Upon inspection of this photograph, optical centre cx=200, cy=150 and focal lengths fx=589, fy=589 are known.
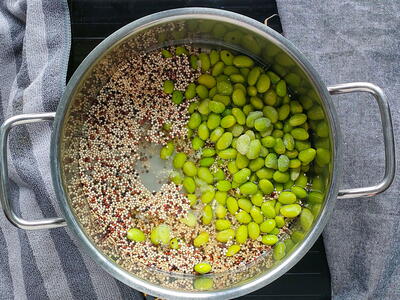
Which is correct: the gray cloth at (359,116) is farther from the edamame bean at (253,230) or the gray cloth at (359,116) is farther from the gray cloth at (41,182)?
the gray cloth at (41,182)

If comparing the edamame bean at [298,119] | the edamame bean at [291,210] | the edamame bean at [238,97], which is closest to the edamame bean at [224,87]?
the edamame bean at [238,97]

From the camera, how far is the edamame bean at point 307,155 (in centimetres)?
97

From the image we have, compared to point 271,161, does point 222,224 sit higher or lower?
lower

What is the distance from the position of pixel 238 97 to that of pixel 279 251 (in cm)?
27

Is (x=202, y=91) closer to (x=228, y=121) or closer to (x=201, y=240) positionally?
(x=228, y=121)

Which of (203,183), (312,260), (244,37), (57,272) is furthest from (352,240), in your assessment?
(57,272)

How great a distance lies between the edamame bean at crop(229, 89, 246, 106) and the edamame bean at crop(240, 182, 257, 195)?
0.45 feet

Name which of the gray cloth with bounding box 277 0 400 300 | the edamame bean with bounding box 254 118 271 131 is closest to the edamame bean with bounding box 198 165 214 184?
the edamame bean with bounding box 254 118 271 131

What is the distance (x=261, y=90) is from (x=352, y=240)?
307mm

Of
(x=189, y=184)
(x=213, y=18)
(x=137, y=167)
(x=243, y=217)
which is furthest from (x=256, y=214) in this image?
(x=213, y=18)

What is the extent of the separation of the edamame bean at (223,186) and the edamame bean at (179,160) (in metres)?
0.07

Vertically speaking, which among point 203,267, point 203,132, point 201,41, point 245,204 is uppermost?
point 201,41

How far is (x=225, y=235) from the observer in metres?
1.00

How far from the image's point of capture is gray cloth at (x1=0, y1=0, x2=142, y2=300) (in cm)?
100
